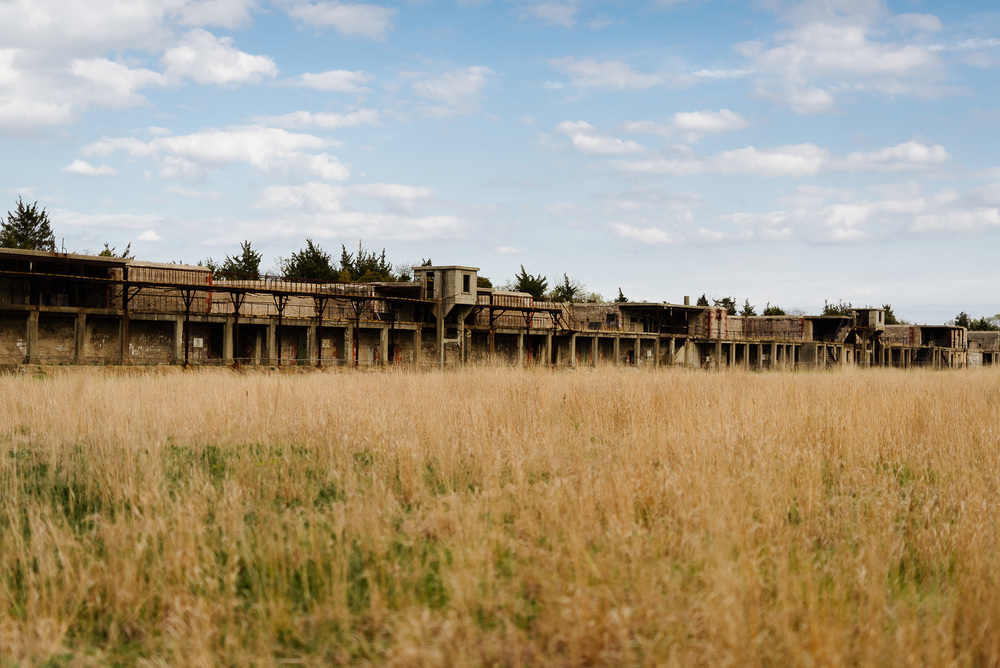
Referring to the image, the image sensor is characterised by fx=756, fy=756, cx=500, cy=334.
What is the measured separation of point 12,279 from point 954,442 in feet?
131

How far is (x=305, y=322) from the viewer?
40.3 metres

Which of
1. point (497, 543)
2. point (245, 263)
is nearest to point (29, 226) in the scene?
point (245, 263)

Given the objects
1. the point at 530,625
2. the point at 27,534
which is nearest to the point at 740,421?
the point at 530,625

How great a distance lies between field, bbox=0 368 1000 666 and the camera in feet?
13.3

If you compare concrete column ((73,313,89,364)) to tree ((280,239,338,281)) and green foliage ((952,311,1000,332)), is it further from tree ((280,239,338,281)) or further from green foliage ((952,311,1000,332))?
green foliage ((952,311,1000,332))

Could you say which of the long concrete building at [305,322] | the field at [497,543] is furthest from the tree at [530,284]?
the field at [497,543]

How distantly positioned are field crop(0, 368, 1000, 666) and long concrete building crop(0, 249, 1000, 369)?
48.9 ft

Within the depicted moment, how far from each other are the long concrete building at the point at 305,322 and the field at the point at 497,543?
48.9 feet

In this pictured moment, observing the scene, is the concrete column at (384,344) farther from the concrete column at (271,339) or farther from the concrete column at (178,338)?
the concrete column at (178,338)

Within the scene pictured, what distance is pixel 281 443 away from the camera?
896cm

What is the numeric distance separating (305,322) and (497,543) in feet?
120

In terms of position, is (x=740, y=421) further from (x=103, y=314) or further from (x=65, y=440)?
(x=103, y=314)

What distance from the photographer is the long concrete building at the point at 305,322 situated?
118ft

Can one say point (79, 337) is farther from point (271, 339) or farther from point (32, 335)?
point (271, 339)
